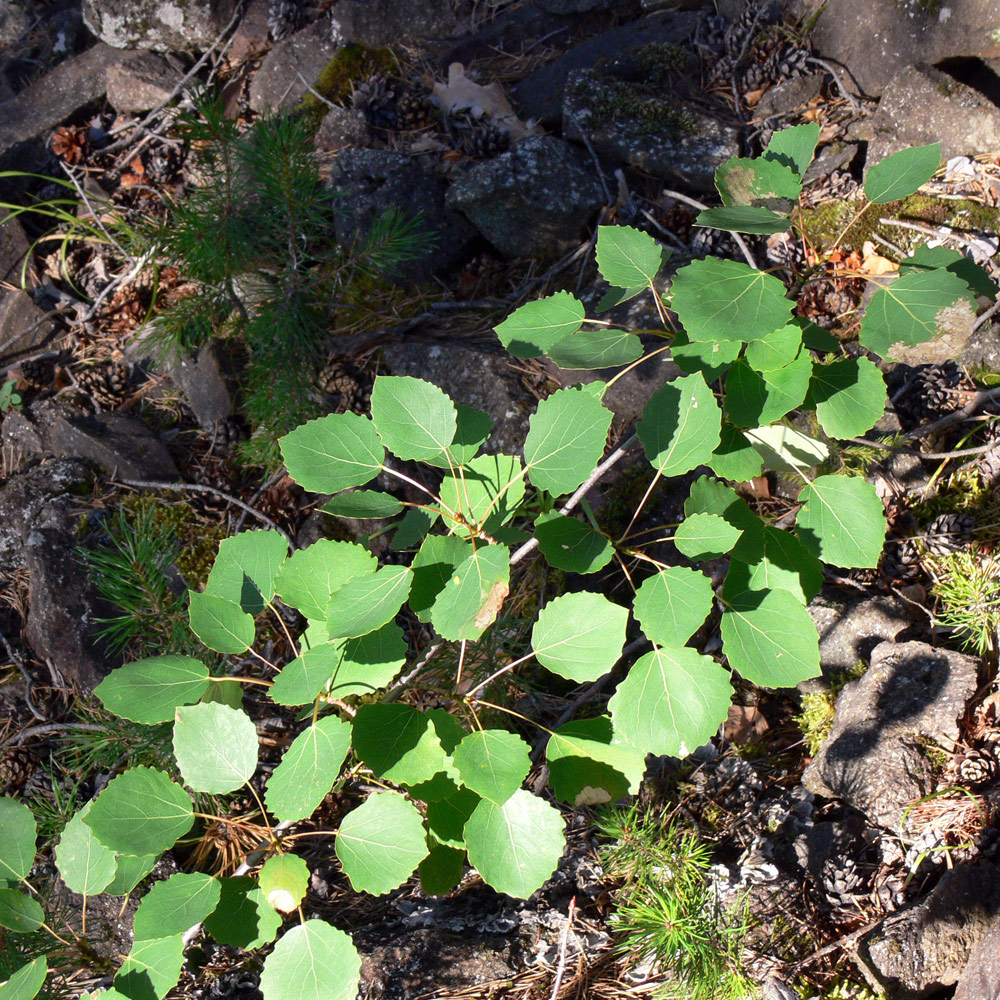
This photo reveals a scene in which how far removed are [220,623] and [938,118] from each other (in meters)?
2.66

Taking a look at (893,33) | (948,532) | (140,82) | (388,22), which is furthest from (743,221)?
(140,82)

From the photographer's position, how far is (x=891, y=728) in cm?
167

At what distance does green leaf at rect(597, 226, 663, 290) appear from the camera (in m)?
1.20

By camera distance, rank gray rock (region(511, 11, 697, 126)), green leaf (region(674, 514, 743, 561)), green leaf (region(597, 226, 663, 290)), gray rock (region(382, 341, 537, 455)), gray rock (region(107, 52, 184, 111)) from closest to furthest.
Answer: green leaf (region(674, 514, 743, 561)), green leaf (region(597, 226, 663, 290)), gray rock (region(382, 341, 537, 455)), gray rock (region(511, 11, 697, 126)), gray rock (region(107, 52, 184, 111))

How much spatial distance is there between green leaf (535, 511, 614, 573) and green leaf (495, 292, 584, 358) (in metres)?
0.33

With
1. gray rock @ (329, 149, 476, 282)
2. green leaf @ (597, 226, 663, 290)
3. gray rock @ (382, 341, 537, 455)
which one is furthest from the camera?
gray rock @ (329, 149, 476, 282)

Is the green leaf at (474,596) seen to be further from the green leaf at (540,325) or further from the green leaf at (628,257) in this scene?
the green leaf at (628,257)

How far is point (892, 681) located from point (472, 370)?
1.48 m

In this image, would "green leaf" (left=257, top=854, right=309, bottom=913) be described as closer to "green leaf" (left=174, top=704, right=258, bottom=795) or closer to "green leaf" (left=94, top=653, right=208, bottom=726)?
"green leaf" (left=174, top=704, right=258, bottom=795)

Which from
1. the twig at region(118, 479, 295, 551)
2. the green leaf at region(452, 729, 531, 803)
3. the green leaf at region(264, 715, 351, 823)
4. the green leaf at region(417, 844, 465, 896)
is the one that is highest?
the green leaf at region(264, 715, 351, 823)

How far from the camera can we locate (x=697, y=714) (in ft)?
3.16

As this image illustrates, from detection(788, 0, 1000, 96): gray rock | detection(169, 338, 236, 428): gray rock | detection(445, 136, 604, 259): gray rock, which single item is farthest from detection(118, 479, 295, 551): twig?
detection(788, 0, 1000, 96): gray rock

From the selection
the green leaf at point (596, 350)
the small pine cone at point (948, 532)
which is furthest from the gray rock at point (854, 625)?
the green leaf at point (596, 350)

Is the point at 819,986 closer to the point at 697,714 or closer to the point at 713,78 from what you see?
the point at 697,714
